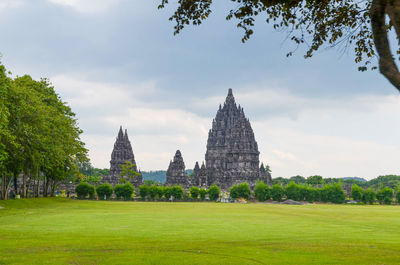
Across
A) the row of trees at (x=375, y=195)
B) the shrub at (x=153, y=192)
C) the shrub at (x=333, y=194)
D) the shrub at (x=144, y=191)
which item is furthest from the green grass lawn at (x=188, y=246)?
the row of trees at (x=375, y=195)

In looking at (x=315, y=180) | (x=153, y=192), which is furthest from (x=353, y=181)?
(x=153, y=192)

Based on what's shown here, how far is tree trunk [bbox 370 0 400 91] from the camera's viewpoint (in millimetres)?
8852

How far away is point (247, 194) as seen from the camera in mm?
85312

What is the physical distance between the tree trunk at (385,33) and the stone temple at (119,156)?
→ 361 ft

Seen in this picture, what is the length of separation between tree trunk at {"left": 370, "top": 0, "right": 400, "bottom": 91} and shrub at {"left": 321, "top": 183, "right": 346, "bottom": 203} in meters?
78.9

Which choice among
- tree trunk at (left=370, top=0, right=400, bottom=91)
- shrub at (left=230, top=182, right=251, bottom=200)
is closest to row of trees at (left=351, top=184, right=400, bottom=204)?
shrub at (left=230, top=182, right=251, bottom=200)

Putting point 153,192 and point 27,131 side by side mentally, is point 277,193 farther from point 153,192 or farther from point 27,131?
point 27,131

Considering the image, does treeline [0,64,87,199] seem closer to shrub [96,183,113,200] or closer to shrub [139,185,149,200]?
shrub [96,183,113,200]

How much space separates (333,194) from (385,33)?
7919 cm

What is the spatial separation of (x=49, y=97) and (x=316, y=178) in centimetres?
12418

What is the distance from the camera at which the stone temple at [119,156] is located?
388 ft

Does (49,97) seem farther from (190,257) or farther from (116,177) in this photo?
(116,177)

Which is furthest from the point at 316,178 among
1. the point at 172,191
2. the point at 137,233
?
the point at 137,233

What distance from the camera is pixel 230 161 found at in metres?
123
